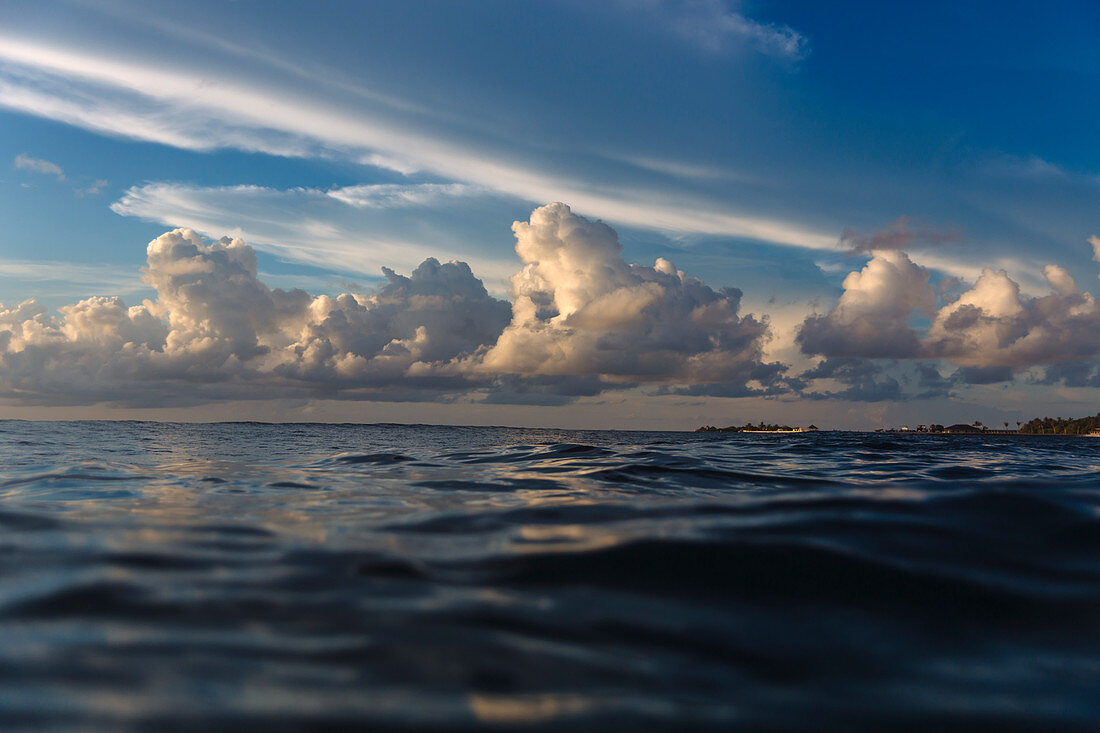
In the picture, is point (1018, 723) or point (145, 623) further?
point (145, 623)

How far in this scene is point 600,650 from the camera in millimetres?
3406

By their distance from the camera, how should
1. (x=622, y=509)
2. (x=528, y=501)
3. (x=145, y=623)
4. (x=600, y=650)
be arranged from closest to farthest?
Answer: 1. (x=600, y=650)
2. (x=145, y=623)
3. (x=622, y=509)
4. (x=528, y=501)

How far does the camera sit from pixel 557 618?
385cm

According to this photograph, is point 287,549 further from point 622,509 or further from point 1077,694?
point 1077,694

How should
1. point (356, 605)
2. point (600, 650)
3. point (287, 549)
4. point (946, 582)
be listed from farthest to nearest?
1. point (287, 549)
2. point (946, 582)
3. point (356, 605)
4. point (600, 650)

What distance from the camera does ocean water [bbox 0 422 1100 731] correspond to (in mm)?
2844

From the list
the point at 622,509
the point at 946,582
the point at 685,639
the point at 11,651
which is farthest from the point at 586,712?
the point at 622,509

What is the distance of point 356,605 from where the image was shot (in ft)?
13.3

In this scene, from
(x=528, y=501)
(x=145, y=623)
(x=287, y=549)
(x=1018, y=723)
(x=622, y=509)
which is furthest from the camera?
(x=528, y=501)

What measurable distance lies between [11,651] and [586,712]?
3.30 metres

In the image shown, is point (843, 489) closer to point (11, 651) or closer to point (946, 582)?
point (946, 582)

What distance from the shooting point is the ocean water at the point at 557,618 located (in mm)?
2844

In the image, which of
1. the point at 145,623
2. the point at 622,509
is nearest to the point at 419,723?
the point at 145,623

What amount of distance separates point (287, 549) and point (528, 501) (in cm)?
398
